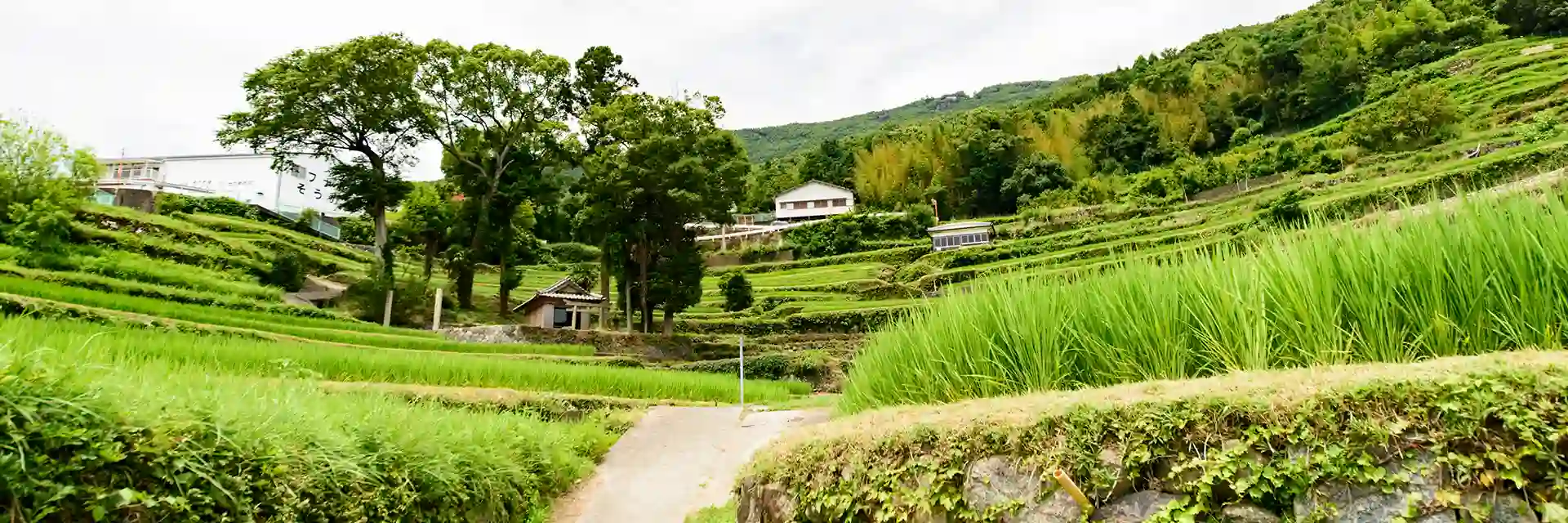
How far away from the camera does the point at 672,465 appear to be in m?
7.88

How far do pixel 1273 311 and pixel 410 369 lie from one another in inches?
397

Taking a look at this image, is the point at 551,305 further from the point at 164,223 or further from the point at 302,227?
the point at 302,227

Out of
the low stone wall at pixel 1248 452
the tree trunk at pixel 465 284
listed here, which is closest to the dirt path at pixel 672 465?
the low stone wall at pixel 1248 452

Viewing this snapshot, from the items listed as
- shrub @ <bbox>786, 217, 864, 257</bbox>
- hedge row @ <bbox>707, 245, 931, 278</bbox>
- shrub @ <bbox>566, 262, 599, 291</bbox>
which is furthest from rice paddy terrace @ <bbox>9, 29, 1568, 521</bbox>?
shrub @ <bbox>786, 217, 864, 257</bbox>

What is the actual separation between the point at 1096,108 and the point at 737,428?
191ft

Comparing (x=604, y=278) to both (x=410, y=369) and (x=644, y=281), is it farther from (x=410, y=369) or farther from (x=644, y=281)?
(x=410, y=369)

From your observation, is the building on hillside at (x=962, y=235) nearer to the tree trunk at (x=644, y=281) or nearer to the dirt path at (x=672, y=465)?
the tree trunk at (x=644, y=281)

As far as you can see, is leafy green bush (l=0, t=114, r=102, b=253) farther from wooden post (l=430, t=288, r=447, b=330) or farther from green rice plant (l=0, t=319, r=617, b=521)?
green rice plant (l=0, t=319, r=617, b=521)

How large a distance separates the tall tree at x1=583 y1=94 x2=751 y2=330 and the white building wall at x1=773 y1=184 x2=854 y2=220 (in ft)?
110

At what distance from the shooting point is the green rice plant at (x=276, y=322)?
41.0 ft

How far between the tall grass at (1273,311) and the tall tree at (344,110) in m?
23.6

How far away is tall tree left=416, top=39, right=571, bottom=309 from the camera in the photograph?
1006 inches

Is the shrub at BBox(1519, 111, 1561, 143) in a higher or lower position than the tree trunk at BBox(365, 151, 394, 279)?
higher

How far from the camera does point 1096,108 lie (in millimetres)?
59406
